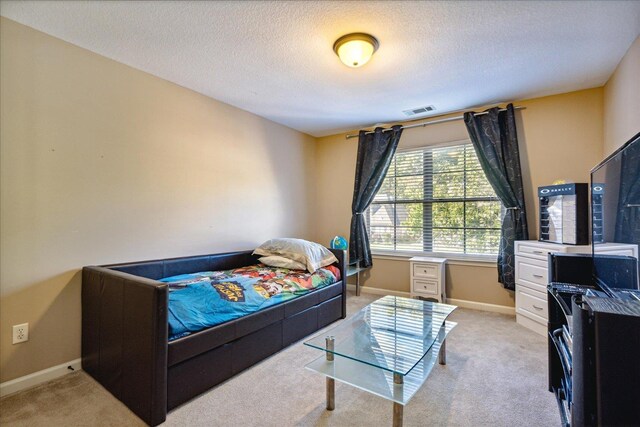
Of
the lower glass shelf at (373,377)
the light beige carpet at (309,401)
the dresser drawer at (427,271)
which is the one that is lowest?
the light beige carpet at (309,401)

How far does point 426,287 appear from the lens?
3.56m

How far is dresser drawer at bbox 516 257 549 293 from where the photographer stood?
9.00 feet

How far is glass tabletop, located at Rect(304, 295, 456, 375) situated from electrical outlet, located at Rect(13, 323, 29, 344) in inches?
73.3

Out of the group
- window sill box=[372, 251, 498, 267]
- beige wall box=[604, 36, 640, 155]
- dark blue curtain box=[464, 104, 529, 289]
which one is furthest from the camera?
window sill box=[372, 251, 498, 267]

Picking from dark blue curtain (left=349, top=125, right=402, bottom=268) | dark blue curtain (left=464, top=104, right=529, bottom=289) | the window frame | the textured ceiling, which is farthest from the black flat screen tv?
dark blue curtain (left=349, top=125, right=402, bottom=268)

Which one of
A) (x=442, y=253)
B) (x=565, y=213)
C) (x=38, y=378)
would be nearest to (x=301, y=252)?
(x=442, y=253)

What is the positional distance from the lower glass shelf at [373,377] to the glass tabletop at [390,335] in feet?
0.31

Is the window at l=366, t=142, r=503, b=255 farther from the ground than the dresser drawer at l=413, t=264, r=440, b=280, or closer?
Answer: farther from the ground

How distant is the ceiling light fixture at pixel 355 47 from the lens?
2.04m

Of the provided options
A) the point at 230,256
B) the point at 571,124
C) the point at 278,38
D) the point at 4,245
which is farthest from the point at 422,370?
the point at 571,124

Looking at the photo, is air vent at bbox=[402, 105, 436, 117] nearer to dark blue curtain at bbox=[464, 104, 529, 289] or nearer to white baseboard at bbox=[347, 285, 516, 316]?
dark blue curtain at bbox=[464, 104, 529, 289]

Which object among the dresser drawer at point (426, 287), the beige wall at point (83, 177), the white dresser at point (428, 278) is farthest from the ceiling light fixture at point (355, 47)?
the dresser drawer at point (426, 287)

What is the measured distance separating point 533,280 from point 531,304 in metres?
0.23

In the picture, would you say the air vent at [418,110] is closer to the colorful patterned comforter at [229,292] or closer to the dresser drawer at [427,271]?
the dresser drawer at [427,271]
